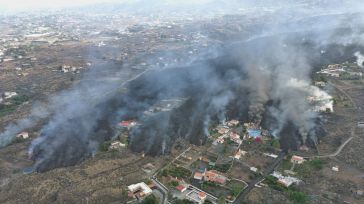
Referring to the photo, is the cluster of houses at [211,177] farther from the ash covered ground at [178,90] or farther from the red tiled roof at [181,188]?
the ash covered ground at [178,90]

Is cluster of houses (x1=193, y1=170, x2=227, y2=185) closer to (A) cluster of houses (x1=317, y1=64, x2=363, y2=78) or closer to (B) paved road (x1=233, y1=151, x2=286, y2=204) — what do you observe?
(B) paved road (x1=233, y1=151, x2=286, y2=204)

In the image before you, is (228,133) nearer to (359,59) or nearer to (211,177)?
(211,177)

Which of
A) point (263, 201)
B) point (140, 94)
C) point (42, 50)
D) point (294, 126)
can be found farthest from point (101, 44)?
point (263, 201)

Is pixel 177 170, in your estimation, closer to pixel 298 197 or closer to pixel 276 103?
pixel 298 197

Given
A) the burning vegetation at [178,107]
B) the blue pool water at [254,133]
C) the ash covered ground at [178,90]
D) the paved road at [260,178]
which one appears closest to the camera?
the paved road at [260,178]

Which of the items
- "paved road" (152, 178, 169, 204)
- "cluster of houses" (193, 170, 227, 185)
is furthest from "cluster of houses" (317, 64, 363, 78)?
"paved road" (152, 178, 169, 204)

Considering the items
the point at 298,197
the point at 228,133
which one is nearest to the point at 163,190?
the point at 298,197

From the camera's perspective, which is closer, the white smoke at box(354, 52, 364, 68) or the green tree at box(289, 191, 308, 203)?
the green tree at box(289, 191, 308, 203)

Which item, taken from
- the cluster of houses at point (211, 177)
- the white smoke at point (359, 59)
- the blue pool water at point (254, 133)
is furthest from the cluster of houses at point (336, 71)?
the cluster of houses at point (211, 177)
